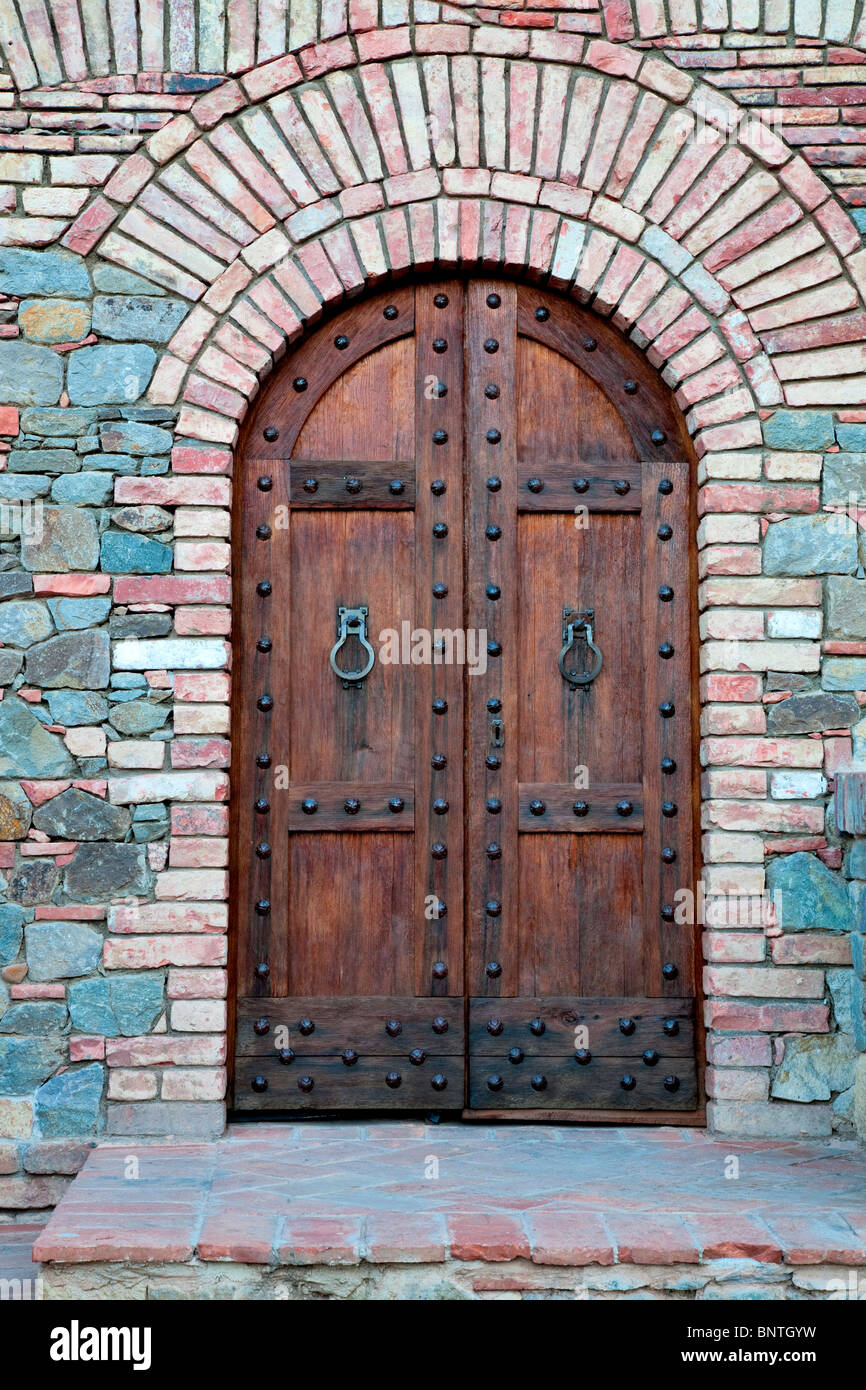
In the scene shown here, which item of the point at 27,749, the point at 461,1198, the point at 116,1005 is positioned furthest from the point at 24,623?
the point at 461,1198

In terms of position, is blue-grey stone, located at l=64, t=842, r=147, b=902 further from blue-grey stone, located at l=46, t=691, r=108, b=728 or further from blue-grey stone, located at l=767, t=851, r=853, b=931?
blue-grey stone, located at l=767, t=851, r=853, b=931

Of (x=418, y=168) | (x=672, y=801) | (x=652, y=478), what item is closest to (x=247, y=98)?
(x=418, y=168)

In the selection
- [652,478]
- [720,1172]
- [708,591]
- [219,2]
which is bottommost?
[720,1172]

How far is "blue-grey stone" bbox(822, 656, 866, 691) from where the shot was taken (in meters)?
3.86

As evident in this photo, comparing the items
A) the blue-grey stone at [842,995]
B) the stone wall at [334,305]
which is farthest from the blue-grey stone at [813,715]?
the blue-grey stone at [842,995]

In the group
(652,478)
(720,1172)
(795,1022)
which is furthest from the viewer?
(652,478)

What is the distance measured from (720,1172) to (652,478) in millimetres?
2094

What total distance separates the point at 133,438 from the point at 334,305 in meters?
0.77

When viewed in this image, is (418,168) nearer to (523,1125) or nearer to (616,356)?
(616,356)

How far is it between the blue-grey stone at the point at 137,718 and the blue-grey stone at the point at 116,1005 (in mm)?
744

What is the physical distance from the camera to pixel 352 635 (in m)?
4.01

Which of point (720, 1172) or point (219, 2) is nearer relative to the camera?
point (720, 1172)

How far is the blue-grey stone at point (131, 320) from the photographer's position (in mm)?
3887

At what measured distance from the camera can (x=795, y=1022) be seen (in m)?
3.78
